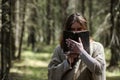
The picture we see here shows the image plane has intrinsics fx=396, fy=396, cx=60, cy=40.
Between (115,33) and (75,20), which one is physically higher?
(75,20)

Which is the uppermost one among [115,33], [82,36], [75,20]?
[75,20]

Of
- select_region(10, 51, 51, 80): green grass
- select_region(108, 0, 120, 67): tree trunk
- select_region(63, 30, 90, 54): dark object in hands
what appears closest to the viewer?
select_region(63, 30, 90, 54): dark object in hands

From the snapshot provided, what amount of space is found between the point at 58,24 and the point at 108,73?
143 ft

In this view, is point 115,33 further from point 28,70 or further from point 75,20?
point 75,20

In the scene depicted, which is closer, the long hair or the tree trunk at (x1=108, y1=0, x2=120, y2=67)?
the long hair

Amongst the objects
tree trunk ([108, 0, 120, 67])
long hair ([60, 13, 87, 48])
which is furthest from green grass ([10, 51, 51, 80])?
long hair ([60, 13, 87, 48])

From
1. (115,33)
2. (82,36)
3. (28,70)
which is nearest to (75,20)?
(82,36)

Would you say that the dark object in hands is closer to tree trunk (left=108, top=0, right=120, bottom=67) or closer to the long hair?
the long hair

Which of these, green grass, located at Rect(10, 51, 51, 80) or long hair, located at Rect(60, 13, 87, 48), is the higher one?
long hair, located at Rect(60, 13, 87, 48)

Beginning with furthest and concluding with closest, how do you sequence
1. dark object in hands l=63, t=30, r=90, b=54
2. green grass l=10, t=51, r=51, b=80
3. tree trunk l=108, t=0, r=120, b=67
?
tree trunk l=108, t=0, r=120, b=67
green grass l=10, t=51, r=51, b=80
dark object in hands l=63, t=30, r=90, b=54

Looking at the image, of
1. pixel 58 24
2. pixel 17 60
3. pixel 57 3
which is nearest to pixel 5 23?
pixel 17 60

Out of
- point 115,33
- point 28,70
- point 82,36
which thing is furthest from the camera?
point 28,70

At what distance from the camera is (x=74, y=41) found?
450 centimetres

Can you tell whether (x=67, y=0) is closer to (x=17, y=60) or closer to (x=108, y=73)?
(x=17, y=60)
